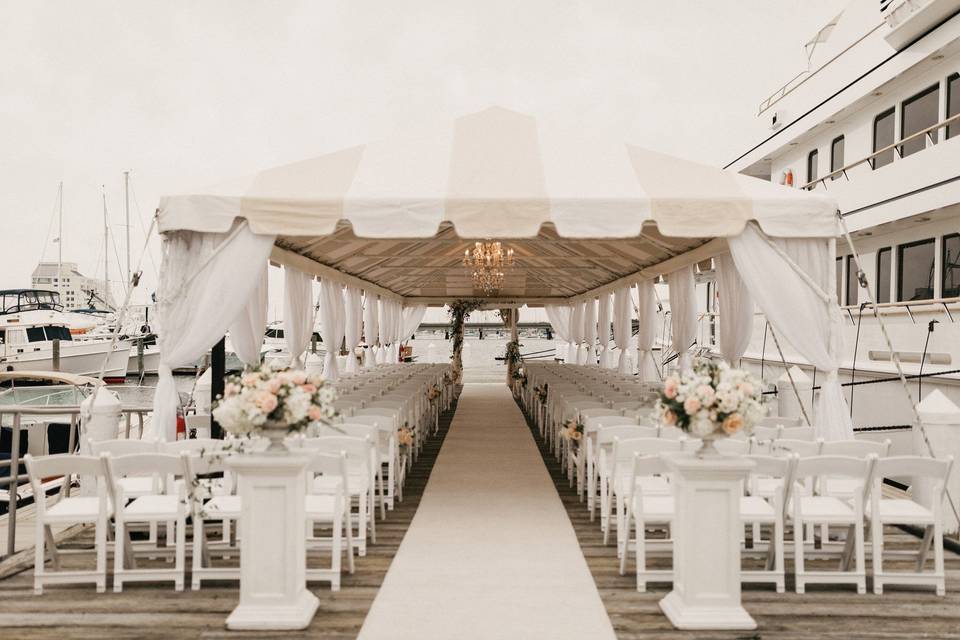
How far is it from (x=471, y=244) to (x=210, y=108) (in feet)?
197

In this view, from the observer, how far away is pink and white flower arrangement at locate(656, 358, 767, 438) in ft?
13.4

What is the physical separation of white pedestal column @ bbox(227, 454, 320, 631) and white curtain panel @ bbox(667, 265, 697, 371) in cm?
816

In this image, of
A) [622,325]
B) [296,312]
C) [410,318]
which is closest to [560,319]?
[410,318]

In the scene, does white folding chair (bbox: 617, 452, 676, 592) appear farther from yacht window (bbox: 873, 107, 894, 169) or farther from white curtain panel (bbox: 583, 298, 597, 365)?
white curtain panel (bbox: 583, 298, 597, 365)

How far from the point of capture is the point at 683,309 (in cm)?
1130

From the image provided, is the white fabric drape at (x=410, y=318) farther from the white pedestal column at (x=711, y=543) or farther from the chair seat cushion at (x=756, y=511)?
the white pedestal column at (x=711, y=543)

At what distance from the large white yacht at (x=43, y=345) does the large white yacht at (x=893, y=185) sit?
2487 cm

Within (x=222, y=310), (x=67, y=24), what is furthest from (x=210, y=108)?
(x=222, y=310)

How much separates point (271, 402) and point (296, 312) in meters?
7.03

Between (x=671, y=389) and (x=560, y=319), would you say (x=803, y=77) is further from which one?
(x=671, y=389)

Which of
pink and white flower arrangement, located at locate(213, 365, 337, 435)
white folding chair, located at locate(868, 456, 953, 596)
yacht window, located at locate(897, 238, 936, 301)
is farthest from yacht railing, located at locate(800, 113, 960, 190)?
pink and white flower arrangement, located at locate(213, 365, 337, 435)

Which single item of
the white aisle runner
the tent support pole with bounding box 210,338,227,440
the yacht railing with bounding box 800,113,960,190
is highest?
the yacht railing with bounding box 800,113,960,190

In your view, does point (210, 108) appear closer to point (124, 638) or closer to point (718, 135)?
point (718, 135)

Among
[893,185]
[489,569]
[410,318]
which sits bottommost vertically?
[489,569]
